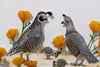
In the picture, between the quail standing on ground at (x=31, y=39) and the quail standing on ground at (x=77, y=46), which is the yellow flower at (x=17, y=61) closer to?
the quail standing on ground at (x=31, y=39)

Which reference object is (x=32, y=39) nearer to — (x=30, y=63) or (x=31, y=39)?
(x=31, y=39)

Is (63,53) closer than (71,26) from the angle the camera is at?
No

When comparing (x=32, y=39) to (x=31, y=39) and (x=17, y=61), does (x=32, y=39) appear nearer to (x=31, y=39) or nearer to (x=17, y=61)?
(x=31, y=39)

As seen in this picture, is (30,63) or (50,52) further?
(50,52)

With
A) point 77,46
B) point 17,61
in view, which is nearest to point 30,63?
point 17,61

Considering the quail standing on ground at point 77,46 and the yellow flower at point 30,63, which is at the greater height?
the quail standing on ground at point 77,46

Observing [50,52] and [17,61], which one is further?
[50,52]

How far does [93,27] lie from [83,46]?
0.12 m

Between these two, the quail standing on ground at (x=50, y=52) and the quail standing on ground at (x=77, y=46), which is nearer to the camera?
the quail standing on ground at (x=77, y=46)

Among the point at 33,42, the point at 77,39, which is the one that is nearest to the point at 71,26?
the point at 77,39

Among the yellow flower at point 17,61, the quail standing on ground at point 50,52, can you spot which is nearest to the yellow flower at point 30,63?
the yellow flower at point 17,61

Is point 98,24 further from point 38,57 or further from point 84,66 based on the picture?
point 38,57

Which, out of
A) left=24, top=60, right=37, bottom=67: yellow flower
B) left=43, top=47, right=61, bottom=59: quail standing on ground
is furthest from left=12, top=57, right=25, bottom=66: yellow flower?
left=43, top=47, right=61, bottom=59: quail standing on ground

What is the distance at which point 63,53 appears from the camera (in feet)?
3.64
